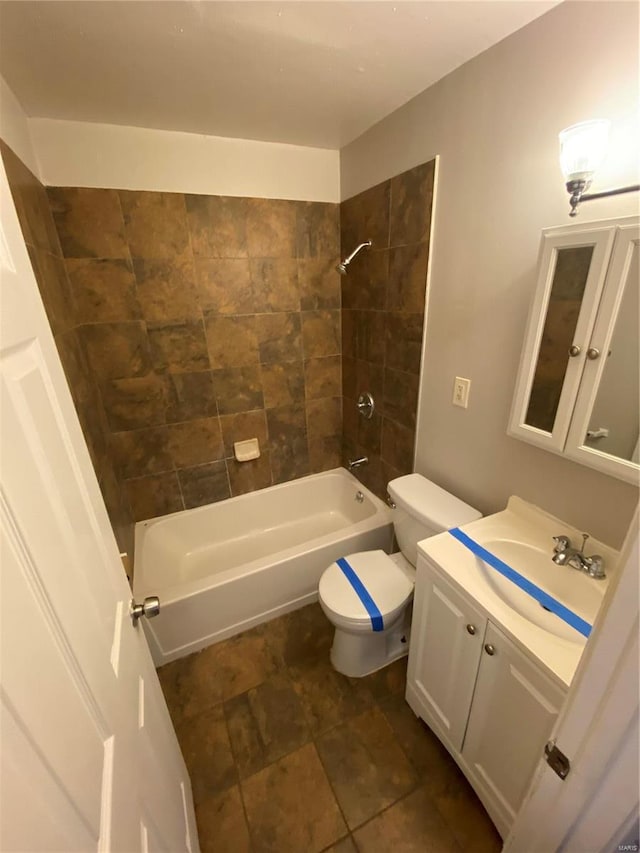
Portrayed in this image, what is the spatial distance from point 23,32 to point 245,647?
2.36 metres

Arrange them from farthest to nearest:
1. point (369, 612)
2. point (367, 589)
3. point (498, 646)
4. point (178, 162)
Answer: point (178, 162)
point (367, 589)
point (369, 612)
point (498, 646)

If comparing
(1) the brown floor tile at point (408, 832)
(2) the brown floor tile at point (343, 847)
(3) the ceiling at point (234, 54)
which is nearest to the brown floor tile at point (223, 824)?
(2) the brown floor tile at point (343, 847)

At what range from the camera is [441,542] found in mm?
1170

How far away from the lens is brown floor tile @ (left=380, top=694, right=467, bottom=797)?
1.23 metres

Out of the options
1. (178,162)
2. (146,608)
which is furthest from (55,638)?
(178,162)

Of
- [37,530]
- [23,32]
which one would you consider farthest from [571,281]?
[23,32]

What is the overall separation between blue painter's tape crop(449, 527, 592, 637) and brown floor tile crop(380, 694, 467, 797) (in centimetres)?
81

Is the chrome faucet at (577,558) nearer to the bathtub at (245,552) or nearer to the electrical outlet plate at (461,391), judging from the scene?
the electrical outlet plate at (461,391)

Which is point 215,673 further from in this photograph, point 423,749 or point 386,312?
point 386,312

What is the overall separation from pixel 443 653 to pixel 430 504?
539 millimetres

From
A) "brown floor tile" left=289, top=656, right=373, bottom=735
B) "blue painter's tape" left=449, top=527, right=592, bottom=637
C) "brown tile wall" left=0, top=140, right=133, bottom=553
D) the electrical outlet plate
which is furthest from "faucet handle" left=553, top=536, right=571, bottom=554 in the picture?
"brown tile wall" left=0, top=140, right=133, bottom=553

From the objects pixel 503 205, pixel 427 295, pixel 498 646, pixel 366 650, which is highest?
pixel 503 205

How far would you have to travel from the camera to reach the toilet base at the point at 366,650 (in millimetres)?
1519

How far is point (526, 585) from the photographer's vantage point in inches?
40.0
